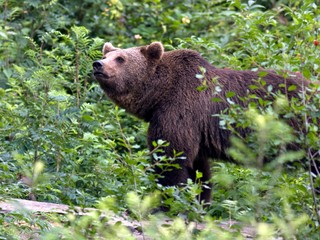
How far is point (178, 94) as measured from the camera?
26.4 feet

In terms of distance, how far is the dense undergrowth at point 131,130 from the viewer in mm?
4969

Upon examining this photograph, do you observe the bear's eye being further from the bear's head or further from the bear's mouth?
the bear's mouth

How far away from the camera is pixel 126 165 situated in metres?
6.00

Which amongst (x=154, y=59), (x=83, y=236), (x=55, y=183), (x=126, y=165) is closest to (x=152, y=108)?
(x=154, y=59)

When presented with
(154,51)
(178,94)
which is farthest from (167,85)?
(154,51)

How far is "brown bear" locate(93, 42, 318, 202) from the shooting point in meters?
7.83

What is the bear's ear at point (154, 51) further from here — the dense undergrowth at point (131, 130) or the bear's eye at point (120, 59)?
the dense undergrowth at point (131, 130)

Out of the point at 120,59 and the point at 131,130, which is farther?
the point at 131,130

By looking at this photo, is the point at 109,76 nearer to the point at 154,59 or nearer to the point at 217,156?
the point at 154,59

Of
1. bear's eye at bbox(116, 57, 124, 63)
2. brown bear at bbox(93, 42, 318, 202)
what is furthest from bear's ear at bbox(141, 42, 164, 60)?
bear's eye at bbox(116, 57, 124, 63)

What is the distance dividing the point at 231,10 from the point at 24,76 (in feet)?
14.2

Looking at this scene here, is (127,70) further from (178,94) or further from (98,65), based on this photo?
(178,94)

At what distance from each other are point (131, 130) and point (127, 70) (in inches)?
85.4

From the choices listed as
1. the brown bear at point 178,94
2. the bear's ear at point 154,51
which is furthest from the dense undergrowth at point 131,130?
the bear's ear at point 154,51
